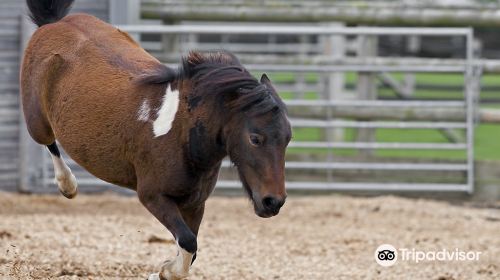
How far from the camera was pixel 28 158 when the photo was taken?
10.5 metres

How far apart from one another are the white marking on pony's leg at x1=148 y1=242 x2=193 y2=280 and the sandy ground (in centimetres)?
85

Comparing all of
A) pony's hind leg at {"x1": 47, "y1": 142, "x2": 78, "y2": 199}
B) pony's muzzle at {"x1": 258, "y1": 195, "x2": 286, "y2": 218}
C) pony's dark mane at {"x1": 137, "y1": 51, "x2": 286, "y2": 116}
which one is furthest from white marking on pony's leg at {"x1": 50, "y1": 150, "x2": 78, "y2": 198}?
pony's muzzle at {"x1": 258, "y1": 195, "x2": 286, "y2": 218}

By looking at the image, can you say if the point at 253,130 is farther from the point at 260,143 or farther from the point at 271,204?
the point at 271,204

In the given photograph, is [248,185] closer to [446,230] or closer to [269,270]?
[269,270]

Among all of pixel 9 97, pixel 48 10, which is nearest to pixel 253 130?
pixel 48 10

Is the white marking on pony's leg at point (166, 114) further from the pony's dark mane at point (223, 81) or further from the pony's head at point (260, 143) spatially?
the pony's head at point (260, 143)

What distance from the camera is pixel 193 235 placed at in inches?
202

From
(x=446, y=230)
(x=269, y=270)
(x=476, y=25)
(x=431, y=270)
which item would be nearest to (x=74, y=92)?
(x=269, y=270)

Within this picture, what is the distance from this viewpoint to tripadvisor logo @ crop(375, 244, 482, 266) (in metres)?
6.98

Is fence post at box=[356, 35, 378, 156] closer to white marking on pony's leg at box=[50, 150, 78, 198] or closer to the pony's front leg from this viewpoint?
white marking on pony's leg at box=[50, 150, 78, 198]

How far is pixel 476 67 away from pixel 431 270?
456cm

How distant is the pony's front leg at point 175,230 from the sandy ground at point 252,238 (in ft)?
3.04

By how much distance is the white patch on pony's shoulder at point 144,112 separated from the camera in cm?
528

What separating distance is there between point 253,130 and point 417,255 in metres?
2.73
